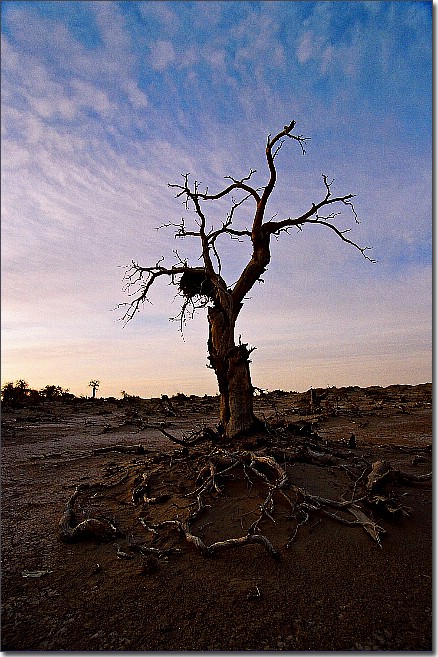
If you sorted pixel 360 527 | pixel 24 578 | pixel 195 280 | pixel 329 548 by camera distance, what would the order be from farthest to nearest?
1. pixel 195 280
2. pixel 360 527
3. pixel 329 548
4. pixel 24 578

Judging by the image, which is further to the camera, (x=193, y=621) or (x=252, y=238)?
(x=252, y=238)

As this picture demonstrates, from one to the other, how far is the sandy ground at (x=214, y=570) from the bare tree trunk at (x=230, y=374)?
24.5 inches

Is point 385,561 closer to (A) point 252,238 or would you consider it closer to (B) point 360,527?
(B) point 360,527

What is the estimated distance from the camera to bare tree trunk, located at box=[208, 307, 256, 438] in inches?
Answer: 321

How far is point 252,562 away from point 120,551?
155cm

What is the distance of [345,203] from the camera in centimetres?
819

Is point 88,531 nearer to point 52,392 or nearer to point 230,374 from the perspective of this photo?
point 230,374

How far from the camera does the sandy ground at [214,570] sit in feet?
11.5

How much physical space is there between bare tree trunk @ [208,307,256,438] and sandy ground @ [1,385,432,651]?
2.04ft

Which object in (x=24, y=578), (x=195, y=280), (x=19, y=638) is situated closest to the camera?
(x=19, y=638)

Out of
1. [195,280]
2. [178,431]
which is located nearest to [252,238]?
[195,280]

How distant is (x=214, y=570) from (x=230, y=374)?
417 cm

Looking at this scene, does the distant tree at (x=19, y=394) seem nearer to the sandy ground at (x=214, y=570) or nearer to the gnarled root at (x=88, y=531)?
the sandy ground at (x=214, y=570)

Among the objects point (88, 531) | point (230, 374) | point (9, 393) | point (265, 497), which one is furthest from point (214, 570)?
point (9, 393)
